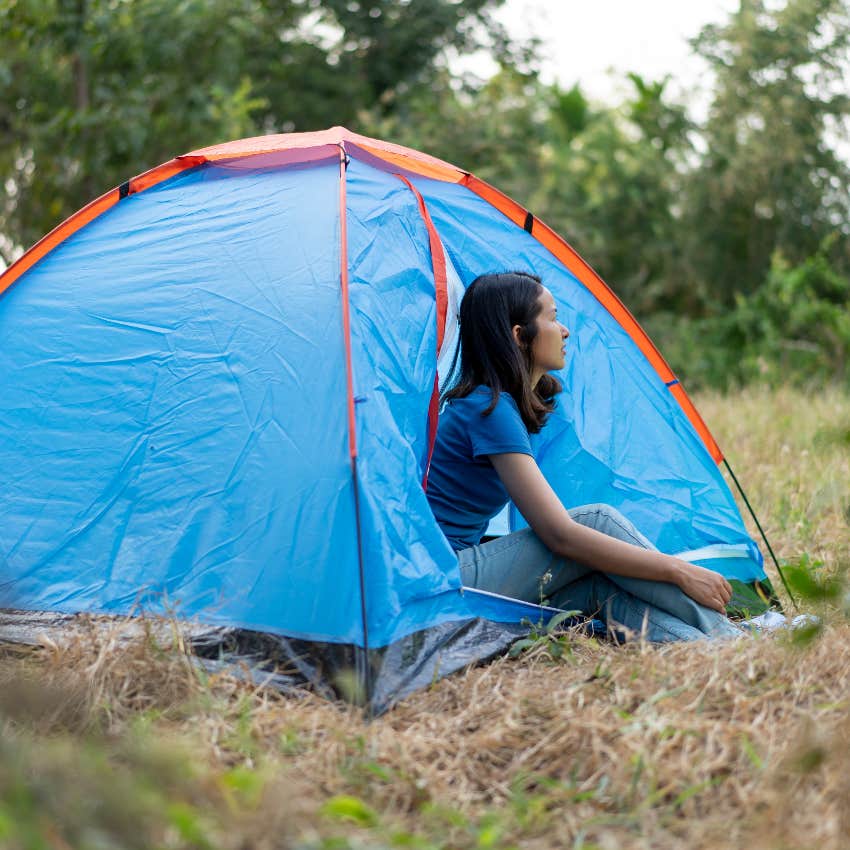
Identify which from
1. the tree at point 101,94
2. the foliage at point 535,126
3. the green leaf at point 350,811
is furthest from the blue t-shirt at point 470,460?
the tree at point 101,94

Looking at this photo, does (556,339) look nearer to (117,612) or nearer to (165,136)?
(117,612)

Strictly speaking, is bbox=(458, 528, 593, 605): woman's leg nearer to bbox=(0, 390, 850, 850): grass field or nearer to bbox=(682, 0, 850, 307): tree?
bbox=(0, 390, 850, 850): grass field

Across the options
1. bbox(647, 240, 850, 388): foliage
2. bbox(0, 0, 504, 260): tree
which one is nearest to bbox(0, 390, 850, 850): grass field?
bbox(647, 240, 850, 388): foliage

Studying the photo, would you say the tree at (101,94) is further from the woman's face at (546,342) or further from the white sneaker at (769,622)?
the white sneaker at (769,622)

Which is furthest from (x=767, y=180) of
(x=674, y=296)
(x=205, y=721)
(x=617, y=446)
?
(x=205, y=721)

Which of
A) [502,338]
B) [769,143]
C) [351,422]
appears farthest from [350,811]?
[769,143]

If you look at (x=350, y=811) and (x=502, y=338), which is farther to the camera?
(x=502, y=338)

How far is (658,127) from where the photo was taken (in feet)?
46.8

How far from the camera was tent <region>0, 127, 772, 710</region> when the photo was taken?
2.37m

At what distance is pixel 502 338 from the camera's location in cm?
281

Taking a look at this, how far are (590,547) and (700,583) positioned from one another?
28 centimetres

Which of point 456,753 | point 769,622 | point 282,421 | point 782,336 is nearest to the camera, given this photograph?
point 456,753

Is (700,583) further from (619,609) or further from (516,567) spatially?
(516,567)

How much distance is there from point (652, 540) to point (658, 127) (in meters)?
12.1
